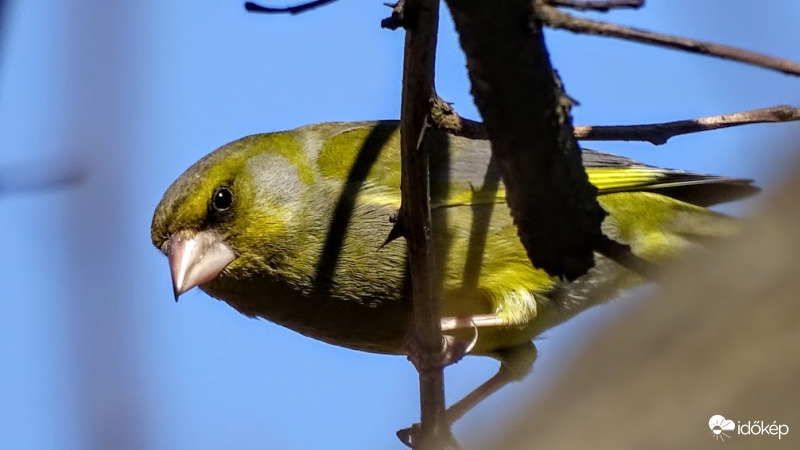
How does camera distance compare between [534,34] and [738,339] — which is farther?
[534,34]

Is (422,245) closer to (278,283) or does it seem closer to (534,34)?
(534,34)

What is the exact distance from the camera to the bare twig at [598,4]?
94.8 inches

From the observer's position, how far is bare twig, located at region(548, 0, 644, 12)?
2408mm

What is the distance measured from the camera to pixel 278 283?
14.5ft

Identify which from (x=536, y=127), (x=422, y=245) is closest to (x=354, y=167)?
(x=422, y=245)

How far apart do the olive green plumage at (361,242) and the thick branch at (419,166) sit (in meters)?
0.60

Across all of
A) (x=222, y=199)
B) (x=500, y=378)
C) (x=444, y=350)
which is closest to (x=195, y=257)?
(x=222, y=199)

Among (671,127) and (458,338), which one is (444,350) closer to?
(458,338)

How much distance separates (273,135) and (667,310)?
3.17m

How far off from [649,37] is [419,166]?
860mm

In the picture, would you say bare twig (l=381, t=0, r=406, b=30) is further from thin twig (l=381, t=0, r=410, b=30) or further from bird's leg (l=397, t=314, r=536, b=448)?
bird's leg (l=397, t=314, r=536, b=448)

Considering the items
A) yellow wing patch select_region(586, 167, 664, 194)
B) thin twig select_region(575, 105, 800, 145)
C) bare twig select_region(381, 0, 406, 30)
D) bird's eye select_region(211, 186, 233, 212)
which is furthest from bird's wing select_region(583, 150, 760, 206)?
bare twig select_region(381, 0, 406, 30)

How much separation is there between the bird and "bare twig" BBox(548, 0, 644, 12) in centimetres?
174

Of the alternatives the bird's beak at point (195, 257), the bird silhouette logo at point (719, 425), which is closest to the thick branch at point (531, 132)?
the bird silhouette logo at point (719, 425)
